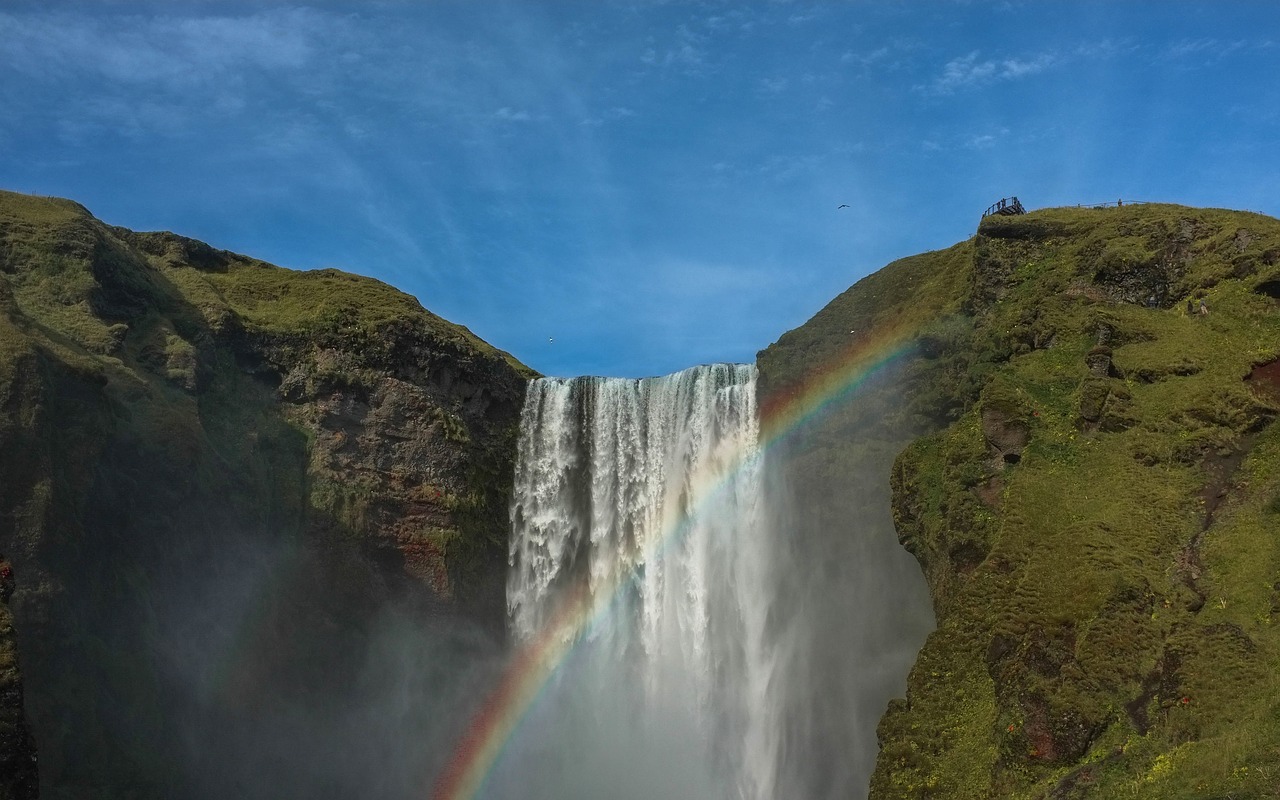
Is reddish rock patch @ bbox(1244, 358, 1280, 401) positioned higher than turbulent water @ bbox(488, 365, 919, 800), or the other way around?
reddish rock patch @ bbox(1244, 358, 1280, 401)

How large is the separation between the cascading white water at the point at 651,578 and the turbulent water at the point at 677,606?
72 mm

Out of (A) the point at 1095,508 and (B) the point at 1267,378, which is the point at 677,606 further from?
(B) the point at 1267,378

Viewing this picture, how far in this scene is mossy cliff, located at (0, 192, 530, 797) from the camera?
33.0 m

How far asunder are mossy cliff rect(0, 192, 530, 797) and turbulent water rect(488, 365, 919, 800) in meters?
3.06

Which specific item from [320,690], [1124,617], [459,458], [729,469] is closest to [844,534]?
[729,469]

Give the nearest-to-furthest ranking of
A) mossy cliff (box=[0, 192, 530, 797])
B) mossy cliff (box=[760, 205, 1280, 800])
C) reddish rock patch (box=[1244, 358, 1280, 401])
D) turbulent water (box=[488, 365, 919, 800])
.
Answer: mossy cliff (box=[760, 205, 1280, 800])
reddish rock patch (box=[1244, 358, 1280, 401])
mossy cliff (box=[0, 192, 530, 797])
turbulent water (box=[488, 365, 919, 800])

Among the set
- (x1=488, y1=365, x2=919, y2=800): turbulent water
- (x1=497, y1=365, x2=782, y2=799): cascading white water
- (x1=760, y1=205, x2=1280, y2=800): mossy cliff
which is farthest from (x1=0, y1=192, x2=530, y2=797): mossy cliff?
(x1=760, y1=205, x2=1280, y2=800): mossy cliff

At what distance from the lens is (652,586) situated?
47.6 meters

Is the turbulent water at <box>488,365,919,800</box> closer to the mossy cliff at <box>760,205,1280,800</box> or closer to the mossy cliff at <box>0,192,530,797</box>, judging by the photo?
the mossy cliff at <box>0,192,530,797</box>

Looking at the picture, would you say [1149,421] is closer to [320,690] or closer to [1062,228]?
[1062,228]

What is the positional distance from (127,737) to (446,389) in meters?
21.4

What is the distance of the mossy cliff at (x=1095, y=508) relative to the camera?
22.9 metres

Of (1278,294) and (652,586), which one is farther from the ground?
(1278,294)

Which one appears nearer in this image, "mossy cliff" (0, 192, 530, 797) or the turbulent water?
"mossy cliff" (0, 192, 530, 797)
